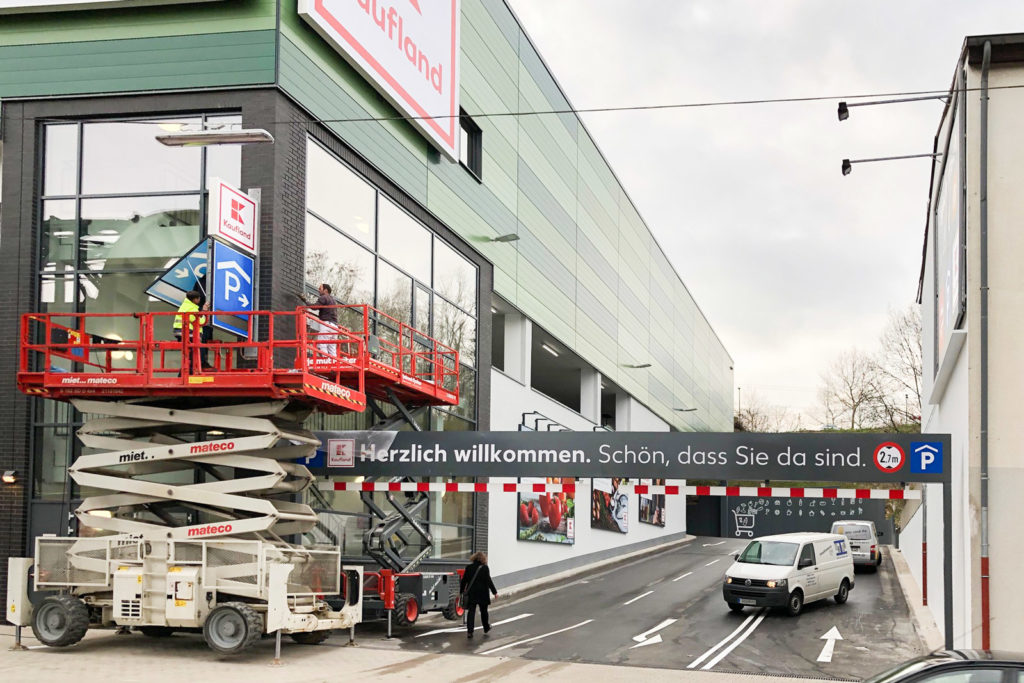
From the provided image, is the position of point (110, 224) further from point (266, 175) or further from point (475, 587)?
point (475, 587)

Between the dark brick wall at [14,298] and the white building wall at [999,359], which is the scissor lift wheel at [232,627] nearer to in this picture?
the dark brick wall at [14,298]

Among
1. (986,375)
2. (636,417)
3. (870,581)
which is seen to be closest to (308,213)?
(986,375)

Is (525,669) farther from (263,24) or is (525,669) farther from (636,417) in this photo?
(636,417)

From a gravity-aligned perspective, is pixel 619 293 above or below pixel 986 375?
above

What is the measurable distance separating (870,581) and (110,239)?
25.9 metres

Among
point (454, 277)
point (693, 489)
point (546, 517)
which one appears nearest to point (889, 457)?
point (693, 489)

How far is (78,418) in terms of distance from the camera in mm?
18406

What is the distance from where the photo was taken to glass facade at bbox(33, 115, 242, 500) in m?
18.3

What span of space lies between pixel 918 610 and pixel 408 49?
17817mm

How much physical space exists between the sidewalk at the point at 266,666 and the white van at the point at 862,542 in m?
23.1

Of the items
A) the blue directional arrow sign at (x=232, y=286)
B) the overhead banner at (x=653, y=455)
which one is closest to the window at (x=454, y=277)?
the overhead banner at (x=653, y=455)

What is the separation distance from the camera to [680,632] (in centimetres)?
2162

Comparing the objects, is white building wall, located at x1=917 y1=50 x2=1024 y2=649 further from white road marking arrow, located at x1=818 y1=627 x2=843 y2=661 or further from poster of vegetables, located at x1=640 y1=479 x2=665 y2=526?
poster of vegetables, located at x1=640 y1=479 x2=665 y2=526

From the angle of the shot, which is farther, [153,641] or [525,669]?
[153,641]
